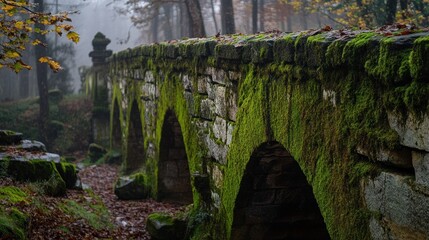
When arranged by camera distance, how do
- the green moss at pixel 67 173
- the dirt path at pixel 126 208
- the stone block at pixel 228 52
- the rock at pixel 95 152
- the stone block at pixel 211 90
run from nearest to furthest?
the stone block at pixel 228 52 < the stone block at pixel 211 90 < the dirt path at pixel 126 208 < the green moss at pixel 67 173 < the rock at pixel 95 152

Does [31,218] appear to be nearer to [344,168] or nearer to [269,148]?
[269,148]

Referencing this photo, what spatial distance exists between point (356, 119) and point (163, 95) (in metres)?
7.03

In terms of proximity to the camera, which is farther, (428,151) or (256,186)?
(256,186)

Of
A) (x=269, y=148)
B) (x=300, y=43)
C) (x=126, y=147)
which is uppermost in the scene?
(x=300, y=43)

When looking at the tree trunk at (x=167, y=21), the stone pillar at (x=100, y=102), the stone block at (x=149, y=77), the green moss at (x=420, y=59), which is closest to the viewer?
the green moss at (x=420, y=59)

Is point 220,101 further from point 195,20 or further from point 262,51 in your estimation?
point 195,20

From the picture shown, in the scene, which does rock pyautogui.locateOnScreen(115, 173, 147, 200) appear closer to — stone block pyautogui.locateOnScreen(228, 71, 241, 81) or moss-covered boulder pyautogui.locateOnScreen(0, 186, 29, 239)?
moss-covered boulder pyautogui.locateOnScreen(0, 186, 29, 239)

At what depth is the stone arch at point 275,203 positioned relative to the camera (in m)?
6.16

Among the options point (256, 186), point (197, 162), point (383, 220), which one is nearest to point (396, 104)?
point (383, 220)

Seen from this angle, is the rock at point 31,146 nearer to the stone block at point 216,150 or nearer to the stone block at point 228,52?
the stone block at point 216,150

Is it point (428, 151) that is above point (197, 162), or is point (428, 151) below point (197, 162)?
above

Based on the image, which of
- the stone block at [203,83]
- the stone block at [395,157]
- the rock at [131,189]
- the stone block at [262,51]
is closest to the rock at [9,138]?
the rock at [131,189]

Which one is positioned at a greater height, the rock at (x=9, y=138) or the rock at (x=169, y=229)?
the rock at (x=9, y=138)

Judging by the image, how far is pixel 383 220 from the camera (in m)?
3.32
